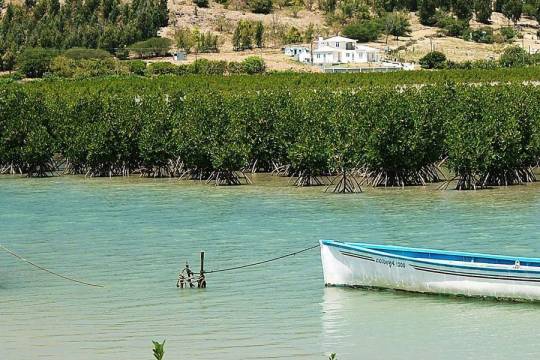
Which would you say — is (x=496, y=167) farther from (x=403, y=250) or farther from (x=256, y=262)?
(x=403, y=250)

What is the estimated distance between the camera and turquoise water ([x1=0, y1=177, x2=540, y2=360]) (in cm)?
3183

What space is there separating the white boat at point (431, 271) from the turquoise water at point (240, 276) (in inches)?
13.7

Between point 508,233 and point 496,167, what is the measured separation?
14877mm

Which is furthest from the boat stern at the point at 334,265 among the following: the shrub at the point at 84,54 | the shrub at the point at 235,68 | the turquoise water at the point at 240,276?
the shrub at the point at 84,54

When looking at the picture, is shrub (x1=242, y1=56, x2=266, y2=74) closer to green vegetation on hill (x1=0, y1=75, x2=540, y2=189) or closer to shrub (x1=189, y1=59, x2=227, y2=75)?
shrub (x1=189, y1=59, x2=227, y2=75)

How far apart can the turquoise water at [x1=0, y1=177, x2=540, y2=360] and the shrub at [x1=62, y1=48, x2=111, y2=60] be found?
104 metres

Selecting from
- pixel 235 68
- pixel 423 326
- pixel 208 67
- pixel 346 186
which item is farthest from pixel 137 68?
pixel 423 326

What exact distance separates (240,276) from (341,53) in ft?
488

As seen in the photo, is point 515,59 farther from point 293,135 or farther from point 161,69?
point 293,135

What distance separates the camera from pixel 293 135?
72.4 m

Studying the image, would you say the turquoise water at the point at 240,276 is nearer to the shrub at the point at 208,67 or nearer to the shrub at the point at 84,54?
the shrub at the point at 208,67

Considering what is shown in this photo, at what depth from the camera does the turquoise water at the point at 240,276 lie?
31828 millimetres

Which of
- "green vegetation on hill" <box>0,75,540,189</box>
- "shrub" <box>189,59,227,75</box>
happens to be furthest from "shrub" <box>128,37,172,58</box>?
"green vegetation on hill" <box>0,75,540,189</box>

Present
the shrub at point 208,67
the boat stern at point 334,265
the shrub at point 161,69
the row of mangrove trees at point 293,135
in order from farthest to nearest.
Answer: the shrub at point 208,67 → the shrub at point 161,69 → the row of mangrove trees at point 293,135 → the boat stern at point 334,265
